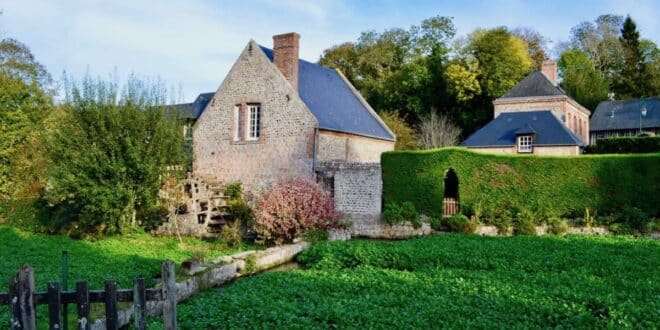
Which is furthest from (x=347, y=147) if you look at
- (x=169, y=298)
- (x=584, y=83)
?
(x=584, y=83)

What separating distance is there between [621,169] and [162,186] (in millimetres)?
15741

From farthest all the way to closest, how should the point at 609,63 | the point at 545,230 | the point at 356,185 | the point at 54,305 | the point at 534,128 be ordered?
the point at 609,63 < the point at 534,128 < the point at 356,185 < the point at 545,230 < the point at 54,305

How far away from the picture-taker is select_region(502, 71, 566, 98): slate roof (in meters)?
34.8

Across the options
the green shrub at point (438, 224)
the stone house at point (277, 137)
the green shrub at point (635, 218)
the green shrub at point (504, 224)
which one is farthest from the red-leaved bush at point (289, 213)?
the green shrub at point (635, 218)

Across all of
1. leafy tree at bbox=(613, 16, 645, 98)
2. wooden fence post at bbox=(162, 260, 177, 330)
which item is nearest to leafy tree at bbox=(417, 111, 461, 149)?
leafy tree at bbox=(613, 16, 645, 98)

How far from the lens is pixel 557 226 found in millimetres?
17906

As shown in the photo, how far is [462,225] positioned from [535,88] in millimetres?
20555

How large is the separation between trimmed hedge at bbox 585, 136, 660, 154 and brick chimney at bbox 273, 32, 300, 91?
15.5 metres

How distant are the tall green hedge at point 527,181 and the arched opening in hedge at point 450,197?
0.49m

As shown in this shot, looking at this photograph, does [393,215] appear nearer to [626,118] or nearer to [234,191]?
[234,191]

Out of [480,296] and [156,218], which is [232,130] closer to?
[156,218]

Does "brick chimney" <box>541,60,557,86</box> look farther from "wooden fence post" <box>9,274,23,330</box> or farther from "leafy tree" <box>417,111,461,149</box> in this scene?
"wooden fence post" <box>9,274,23,330</box>

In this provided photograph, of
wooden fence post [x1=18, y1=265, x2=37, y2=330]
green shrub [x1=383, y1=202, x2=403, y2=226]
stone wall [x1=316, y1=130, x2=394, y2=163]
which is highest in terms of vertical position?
stone wall [x1=316, y1=130, x2=394, y2=163]

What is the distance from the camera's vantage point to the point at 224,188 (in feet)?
67.8
